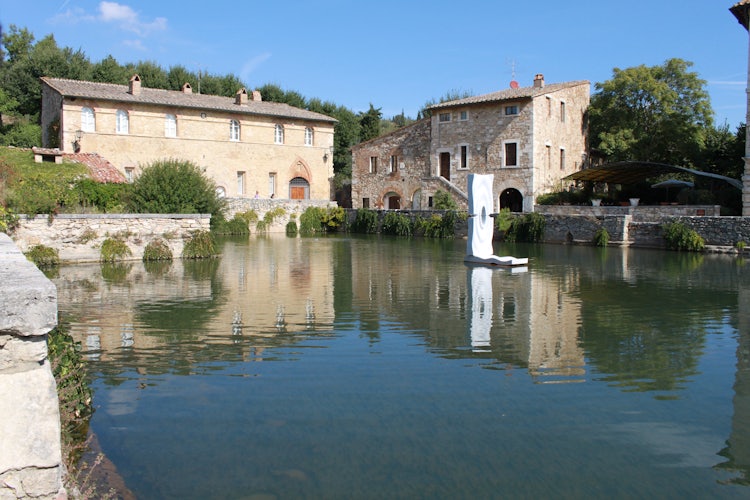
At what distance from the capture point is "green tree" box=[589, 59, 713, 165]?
35.1m

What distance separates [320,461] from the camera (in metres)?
4.88

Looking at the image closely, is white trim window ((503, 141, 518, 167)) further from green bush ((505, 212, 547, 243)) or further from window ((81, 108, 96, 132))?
window ((81, 108, 96, 132))

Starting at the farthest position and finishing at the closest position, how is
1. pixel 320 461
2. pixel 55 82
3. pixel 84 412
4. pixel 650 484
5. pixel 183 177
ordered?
pixel 55 82
pixel 183 177
pixel 84 412
pixel 320 461
pixel 650 484

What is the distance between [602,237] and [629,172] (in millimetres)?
8993

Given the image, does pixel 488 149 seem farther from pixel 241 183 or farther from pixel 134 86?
pixel 134 86

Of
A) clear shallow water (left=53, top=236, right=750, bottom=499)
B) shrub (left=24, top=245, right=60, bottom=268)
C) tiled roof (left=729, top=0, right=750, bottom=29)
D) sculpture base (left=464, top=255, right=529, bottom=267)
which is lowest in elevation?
clear shallow water (left=53, top=236, right=750, bottom=499)

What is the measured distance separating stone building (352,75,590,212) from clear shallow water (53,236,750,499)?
74.6ft

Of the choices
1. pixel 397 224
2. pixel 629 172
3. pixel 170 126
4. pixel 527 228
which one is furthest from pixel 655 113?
pixel 170 126

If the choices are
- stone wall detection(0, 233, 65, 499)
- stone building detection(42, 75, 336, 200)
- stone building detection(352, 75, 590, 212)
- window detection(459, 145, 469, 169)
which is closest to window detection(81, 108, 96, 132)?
stone building detection(42, 75, 336, 200)

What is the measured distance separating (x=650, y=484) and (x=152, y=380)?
4.80 meters

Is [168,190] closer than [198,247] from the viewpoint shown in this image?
No

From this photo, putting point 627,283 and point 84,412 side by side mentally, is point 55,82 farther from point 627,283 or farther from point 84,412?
point 84,412

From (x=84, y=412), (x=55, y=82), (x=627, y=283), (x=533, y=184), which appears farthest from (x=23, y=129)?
(x=84, y=412)

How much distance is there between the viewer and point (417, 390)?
6.57 meters
